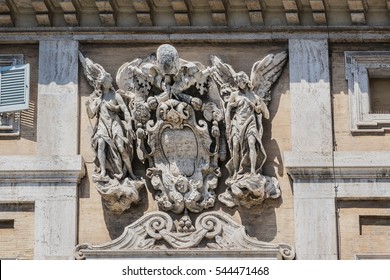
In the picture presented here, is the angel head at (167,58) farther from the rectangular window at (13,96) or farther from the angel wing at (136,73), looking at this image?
the rectangular window at (13,96)

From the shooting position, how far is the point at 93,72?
2414cm

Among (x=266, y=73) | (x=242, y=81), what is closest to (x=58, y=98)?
(x=242, y=81)

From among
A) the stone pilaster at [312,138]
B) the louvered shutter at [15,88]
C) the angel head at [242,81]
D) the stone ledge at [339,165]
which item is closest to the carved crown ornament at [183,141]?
the angel head at [242,81]

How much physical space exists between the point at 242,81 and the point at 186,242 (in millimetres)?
1980

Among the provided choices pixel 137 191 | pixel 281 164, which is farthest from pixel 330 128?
pixel 137 191

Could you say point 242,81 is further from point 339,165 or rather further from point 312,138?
point 339,165

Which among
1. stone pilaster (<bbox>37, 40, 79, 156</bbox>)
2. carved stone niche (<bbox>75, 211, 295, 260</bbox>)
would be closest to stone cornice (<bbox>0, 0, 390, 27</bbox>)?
stone pilaster (<bbox>37, 40, 79, 156</bbox>)

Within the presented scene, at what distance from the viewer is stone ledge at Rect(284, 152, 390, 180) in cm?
2362

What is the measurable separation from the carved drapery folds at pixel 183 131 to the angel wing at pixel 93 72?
0.02 metres

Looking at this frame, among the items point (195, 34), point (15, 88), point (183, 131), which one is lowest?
point (183, 131)

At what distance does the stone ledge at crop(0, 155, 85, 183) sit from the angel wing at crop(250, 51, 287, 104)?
7.29ft

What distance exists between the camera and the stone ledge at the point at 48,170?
2380 cm

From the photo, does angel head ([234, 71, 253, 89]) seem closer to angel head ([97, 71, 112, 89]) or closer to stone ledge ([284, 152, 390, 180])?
stone ledge ([284, 152, 390, 180])

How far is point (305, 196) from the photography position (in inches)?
930
